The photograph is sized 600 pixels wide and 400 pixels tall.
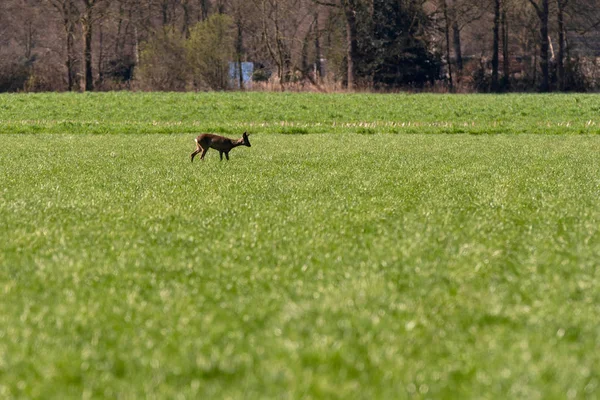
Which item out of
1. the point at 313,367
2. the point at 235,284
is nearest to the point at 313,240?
the point at 235,284

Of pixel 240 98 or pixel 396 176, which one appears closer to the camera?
pixel 396 176

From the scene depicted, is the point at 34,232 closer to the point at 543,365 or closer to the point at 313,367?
the point at 313,367

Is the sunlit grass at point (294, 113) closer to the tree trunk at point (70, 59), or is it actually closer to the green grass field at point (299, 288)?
the tree trunk at point (70, 59)

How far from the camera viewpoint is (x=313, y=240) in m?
8.67

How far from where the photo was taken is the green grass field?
14.4 feet

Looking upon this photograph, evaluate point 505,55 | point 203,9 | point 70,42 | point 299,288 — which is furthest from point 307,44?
point 299,288

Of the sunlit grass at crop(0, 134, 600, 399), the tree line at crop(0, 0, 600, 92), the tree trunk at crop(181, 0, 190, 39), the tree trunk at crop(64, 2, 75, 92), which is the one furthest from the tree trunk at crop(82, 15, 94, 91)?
the sunlit grass at crop(0, 134, 600, 399)

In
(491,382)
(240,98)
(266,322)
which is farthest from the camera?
(240,98)

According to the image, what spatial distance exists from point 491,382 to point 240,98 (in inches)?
2053

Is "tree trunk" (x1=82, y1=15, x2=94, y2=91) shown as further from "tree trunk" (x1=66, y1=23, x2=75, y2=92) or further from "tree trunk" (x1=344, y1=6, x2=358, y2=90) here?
"tree trunk" (x1=344, y1=6, x2=358, y2=90)

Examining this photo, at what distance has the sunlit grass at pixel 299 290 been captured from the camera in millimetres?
4395

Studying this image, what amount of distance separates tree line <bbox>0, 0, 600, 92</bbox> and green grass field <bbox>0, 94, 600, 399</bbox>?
51.9m

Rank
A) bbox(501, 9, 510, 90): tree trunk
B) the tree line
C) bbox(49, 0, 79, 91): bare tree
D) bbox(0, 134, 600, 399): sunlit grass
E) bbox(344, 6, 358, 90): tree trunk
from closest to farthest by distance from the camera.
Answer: bbox(0, 134, 600, 399): sunlit grass < bbox(344, 6, 358, 90): tree trunk < the tree line < bbox(49, 0, 79, 91): bare tree < bbox(501, 9, 510, 90): tree trunk

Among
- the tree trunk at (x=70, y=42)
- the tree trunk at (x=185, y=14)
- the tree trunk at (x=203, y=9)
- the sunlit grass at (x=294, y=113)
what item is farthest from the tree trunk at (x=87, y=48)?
the tree trunk at (x=203, y=9)
